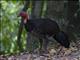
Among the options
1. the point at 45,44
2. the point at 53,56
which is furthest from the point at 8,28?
the point at 53,56

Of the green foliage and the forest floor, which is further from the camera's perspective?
the green foliage

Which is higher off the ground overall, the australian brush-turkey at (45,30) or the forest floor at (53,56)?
the australian brush-turkey at (45,30)

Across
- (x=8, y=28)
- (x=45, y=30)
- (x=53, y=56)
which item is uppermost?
(x=45, y=30)

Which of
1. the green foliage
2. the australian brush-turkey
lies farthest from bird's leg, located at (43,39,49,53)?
the green foliage

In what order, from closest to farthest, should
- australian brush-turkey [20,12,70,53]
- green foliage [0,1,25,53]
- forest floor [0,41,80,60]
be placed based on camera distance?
forest floor [0,41,80,60] → australian brush-turkey [20,12,70,53] → green foliage [0,1,25,53]

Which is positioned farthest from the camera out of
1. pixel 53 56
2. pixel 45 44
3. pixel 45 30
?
pixel 45 44

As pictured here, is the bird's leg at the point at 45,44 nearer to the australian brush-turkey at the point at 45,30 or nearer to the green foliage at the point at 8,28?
the australian brush-turkey at the point at 45,30

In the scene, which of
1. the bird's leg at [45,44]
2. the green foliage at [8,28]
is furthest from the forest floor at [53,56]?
the green foliage at [8,28]

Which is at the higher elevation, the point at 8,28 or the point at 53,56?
the point at 53,56

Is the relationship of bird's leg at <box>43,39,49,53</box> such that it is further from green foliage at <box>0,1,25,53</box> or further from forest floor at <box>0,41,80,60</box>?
green foliage at <box>0,1,25,53</box>

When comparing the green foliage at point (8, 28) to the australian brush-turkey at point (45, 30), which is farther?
→ the green foliage at point (8, 28)

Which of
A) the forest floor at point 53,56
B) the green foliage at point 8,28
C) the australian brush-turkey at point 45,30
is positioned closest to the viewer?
the forest floor at point 53,56

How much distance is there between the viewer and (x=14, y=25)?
8.73 m

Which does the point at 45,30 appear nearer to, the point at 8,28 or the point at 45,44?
the point at 45,44
